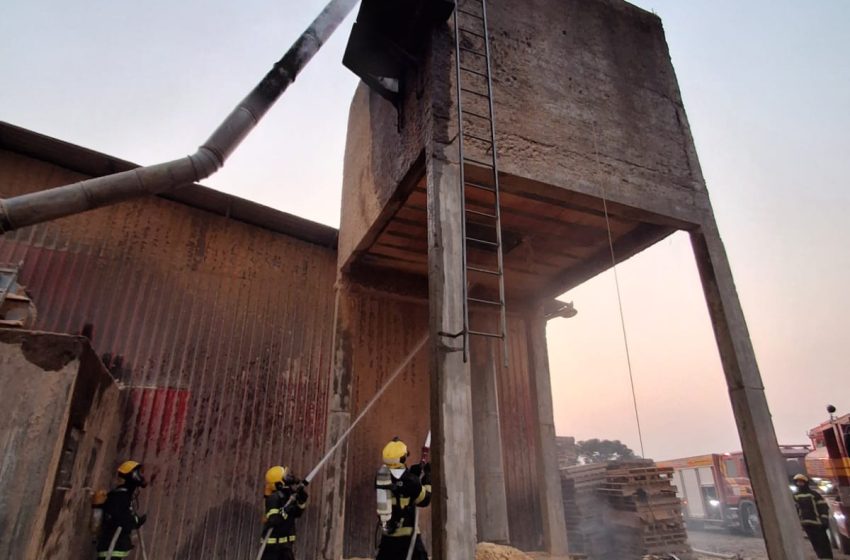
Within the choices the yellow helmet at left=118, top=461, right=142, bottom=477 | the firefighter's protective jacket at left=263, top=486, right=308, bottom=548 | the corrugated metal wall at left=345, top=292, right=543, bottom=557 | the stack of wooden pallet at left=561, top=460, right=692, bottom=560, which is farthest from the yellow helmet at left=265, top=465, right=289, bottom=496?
the stack of wooden pallet at left=561, top=460, right=692, bottom=560

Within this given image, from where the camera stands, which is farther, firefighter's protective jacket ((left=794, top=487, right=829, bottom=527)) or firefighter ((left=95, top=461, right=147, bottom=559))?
firefighter's protective jacket ((left=794, top=487, right=829, bottom=527))

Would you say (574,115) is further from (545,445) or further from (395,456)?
(545,445)

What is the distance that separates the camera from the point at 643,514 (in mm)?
11953

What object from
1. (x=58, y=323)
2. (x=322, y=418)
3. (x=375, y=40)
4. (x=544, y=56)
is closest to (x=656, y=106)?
(x=544, y=56)

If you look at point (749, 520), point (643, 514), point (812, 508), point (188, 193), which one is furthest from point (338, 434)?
point (749, 520)

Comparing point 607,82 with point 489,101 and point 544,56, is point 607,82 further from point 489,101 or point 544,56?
point 489,101

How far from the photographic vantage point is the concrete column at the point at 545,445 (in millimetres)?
9023

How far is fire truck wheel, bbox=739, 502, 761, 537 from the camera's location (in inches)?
623

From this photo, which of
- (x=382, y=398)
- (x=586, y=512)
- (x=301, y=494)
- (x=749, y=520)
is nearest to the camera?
(x=301, y=494)

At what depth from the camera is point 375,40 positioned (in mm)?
6930

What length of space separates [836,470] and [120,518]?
52.3ft

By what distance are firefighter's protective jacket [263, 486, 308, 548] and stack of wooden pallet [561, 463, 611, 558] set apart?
9182 millimetres

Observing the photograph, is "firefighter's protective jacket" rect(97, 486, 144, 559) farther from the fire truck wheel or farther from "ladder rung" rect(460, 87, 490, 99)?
the fire truck wheel

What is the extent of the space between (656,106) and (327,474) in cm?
889
